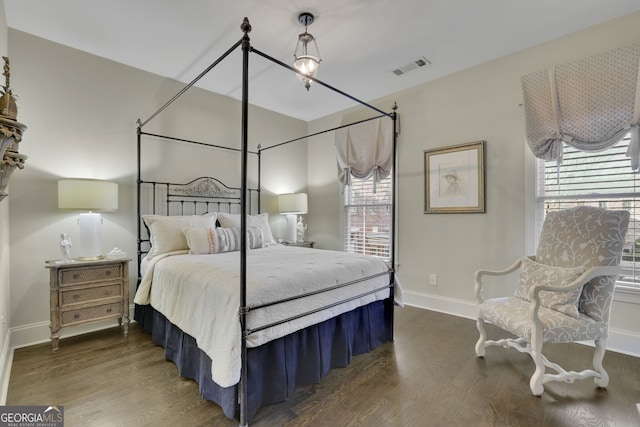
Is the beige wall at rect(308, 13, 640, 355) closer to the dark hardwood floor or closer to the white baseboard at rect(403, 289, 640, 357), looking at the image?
the white baseboard at rect(403, 289, 640, 357)

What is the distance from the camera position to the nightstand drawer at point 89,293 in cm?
251

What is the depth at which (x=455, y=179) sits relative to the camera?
342 cm

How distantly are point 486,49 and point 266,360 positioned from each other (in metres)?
3.36

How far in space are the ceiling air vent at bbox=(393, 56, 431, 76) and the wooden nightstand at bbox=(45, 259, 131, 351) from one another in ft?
11.2

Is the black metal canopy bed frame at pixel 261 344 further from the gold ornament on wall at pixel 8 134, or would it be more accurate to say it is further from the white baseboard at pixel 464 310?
the white baseboard at pixel 464 310

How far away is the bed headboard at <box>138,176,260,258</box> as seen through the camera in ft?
10.8

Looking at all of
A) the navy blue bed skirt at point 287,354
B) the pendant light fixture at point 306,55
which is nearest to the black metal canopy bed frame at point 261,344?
the navy blue bed skirt at point 287,354

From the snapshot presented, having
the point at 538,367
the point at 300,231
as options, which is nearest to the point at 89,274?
the point at 300,231

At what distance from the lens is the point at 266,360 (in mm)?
1767

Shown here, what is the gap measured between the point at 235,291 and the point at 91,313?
1.85m

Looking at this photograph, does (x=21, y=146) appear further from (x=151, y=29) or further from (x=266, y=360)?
(x=266, y=360)

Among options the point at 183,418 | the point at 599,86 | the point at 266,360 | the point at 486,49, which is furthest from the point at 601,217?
the point at 183,418

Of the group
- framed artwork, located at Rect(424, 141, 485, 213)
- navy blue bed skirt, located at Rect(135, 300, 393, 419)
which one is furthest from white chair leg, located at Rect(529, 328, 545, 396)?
framed artwork, located at Rect(424, 141, 485, 213)

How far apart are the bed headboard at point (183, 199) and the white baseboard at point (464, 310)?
97.1 inches
